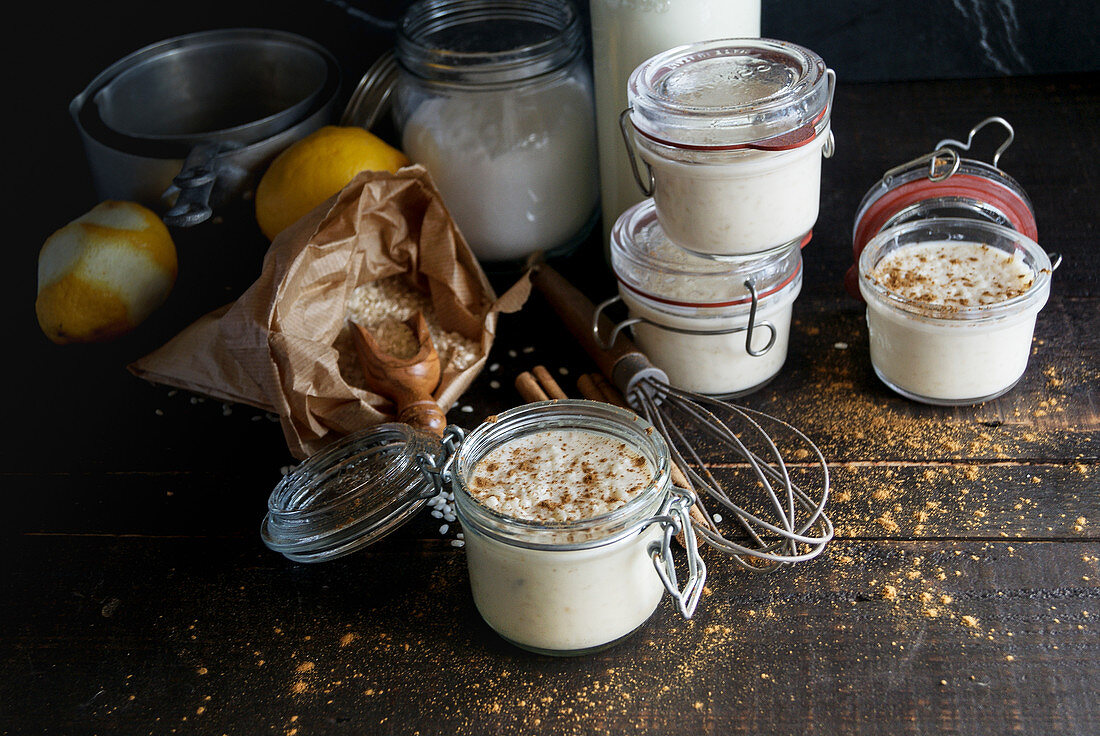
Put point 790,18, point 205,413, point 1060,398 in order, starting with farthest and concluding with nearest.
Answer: point 790,18 → point 205,413 → point 1060,398

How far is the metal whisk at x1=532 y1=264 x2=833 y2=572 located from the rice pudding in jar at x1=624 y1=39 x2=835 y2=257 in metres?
0.16

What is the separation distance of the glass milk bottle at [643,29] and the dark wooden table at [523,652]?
1.03 feet

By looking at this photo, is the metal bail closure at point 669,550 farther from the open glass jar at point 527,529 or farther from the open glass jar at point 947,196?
the open glass jar at point 947,196

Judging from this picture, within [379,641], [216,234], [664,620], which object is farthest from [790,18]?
[379,641]

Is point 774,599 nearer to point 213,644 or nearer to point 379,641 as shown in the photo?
point 379,641

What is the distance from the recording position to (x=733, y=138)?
3.13ft

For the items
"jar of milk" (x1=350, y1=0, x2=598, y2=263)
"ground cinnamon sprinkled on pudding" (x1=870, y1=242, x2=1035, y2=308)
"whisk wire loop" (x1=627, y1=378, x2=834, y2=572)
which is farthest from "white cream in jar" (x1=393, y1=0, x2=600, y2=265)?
"ground cinnamon sprinkled on pudding" (x1=870, y1=242, x2=1035, y2=308)

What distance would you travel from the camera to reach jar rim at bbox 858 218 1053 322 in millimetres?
1014

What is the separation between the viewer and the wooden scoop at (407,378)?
1050mm

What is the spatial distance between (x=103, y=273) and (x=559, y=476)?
2.28 feet

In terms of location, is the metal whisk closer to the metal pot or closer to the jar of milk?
the jar of milk

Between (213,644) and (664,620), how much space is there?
0.41 meters

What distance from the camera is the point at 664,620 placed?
0.88 meters

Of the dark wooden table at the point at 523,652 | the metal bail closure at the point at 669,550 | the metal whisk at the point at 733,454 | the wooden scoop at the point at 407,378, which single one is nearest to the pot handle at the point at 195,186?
the dark wooden table at the point at 523,652
